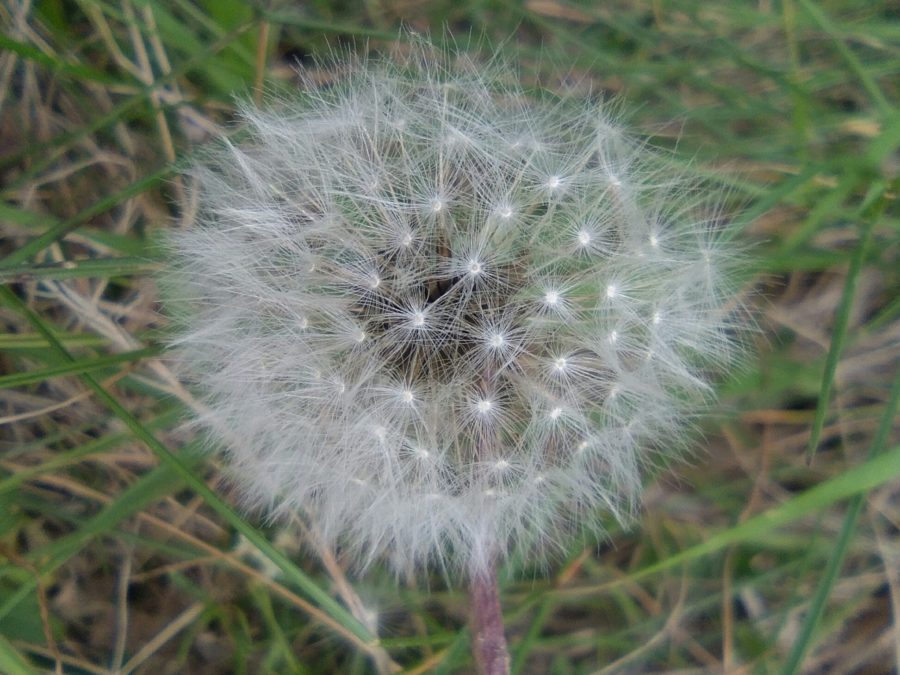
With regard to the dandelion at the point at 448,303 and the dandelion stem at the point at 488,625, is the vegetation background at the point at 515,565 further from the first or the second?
the dandelion at the point at 448,303

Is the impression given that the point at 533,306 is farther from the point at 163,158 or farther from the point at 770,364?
the point at 163,158

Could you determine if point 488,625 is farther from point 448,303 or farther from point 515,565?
point 448,303

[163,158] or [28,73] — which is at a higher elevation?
[28,73]

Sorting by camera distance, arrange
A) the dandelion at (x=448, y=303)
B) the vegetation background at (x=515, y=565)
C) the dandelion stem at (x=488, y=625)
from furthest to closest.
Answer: the vegetation background at (x=515, y=565) < the dandelion stem at (x=488, y=625) < the dandelion at (x=448, y=303)

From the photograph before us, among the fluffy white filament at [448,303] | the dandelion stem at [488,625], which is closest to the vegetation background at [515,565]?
the dandelion stem at [488,625]

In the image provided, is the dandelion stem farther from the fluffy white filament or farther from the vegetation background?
the vegetation background

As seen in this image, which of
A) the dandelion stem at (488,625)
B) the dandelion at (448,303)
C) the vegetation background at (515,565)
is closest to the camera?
the dandelion at (448,303)

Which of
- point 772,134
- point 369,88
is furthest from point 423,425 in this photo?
point 772,134

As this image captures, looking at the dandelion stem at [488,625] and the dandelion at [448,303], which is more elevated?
the dandelion at [448,303]
